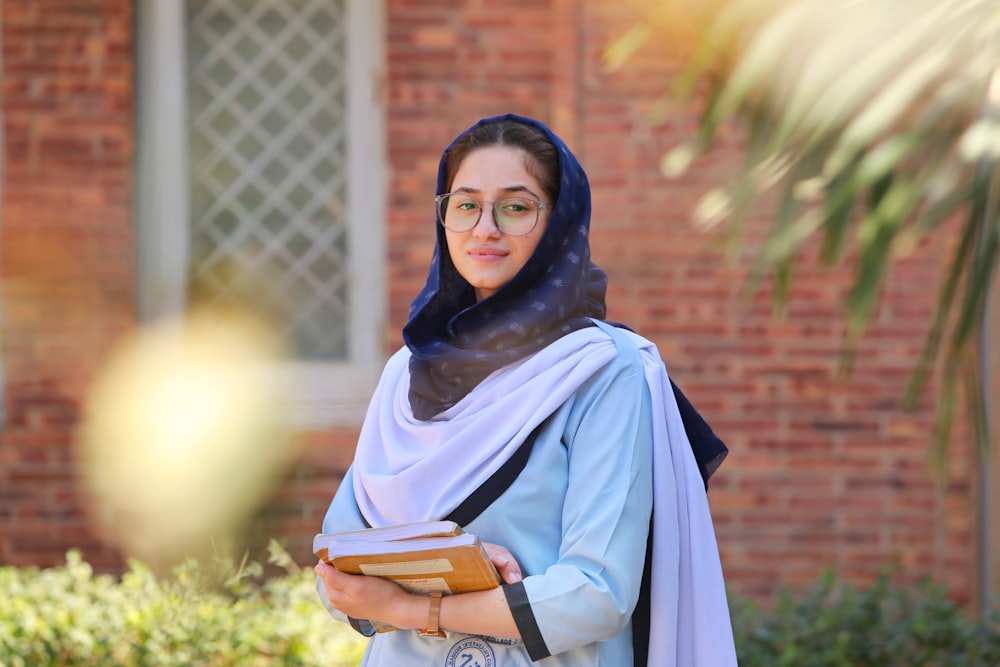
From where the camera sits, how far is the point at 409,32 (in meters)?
5.05

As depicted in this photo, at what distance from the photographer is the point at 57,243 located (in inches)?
199

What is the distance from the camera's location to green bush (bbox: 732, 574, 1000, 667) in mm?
4004

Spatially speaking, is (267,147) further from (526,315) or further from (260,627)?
(526,315)

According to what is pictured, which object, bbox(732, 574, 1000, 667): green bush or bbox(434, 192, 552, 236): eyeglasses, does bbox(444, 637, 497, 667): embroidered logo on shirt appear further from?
bbox(732, 574, 1000, 667): green bush

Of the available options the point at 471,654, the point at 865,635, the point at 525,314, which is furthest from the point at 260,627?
the point at 525,314

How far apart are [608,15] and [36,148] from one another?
2490 millimetres

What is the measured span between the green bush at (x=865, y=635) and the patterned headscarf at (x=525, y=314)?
2326 millimetres

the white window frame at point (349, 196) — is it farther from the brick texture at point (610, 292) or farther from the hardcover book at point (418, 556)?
the hardcover book at point (418, 556)

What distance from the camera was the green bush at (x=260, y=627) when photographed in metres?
3.77

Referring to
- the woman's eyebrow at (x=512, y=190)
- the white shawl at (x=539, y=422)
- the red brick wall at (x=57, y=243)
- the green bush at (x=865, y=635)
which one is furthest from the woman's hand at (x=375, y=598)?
the red brick wall at (x=57, y=243)

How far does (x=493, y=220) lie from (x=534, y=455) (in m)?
0.39

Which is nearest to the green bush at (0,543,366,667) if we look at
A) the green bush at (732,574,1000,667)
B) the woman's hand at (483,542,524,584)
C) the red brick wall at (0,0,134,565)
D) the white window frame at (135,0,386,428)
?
the red brick wall at (0,0,134,565)

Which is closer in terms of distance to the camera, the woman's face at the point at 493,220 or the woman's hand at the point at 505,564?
the woman's hand at the point at 505,564

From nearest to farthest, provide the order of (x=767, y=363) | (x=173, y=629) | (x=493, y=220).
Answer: (x=493, y=220) → (x=173, y=629) → (x=767, y=363)
